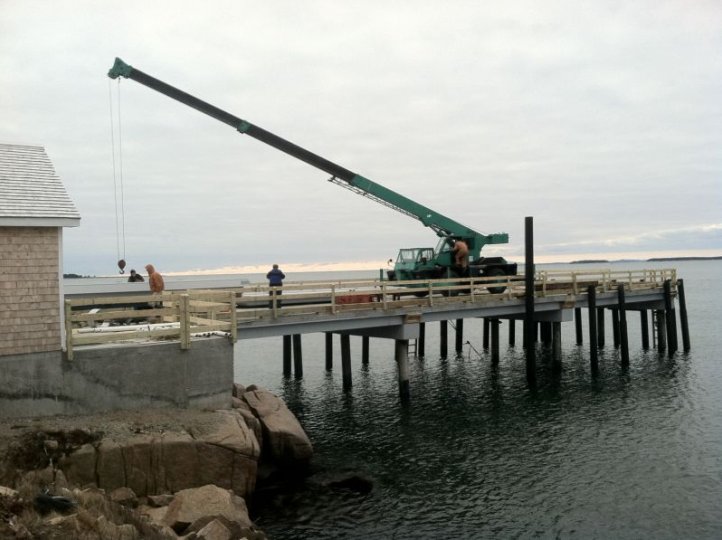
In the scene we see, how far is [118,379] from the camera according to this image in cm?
1321

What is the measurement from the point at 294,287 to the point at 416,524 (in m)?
8.81

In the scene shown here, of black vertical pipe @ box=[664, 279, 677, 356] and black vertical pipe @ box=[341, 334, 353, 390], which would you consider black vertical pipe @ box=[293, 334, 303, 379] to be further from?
black vertical pipe @ box=[664, 279, 677, 356]

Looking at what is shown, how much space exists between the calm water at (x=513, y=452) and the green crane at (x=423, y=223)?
4657mm

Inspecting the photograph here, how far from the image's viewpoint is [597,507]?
1355 centimetres

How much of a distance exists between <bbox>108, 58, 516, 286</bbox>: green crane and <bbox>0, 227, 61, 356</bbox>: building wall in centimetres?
1374

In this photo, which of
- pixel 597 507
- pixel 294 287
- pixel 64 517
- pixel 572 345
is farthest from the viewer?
pixel 572 345

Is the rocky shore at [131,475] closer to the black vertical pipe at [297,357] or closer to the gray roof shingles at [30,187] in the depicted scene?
the gray roof shingles at [30,187]

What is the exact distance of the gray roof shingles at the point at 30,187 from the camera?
12406 mm

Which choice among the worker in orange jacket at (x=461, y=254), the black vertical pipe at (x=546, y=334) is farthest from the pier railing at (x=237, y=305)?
the black vertical pipe at (x=546, y=334)

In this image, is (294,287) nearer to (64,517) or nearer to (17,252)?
(17,252)

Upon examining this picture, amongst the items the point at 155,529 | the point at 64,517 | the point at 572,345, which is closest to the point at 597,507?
the point at 155,529

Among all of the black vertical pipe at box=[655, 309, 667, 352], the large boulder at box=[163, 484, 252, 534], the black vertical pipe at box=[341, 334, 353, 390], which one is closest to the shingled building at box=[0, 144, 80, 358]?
the large boulder at box=[163, 484, 252, 534]

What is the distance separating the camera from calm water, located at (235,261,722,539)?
506 inches

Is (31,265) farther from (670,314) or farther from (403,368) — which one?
(670,314)
